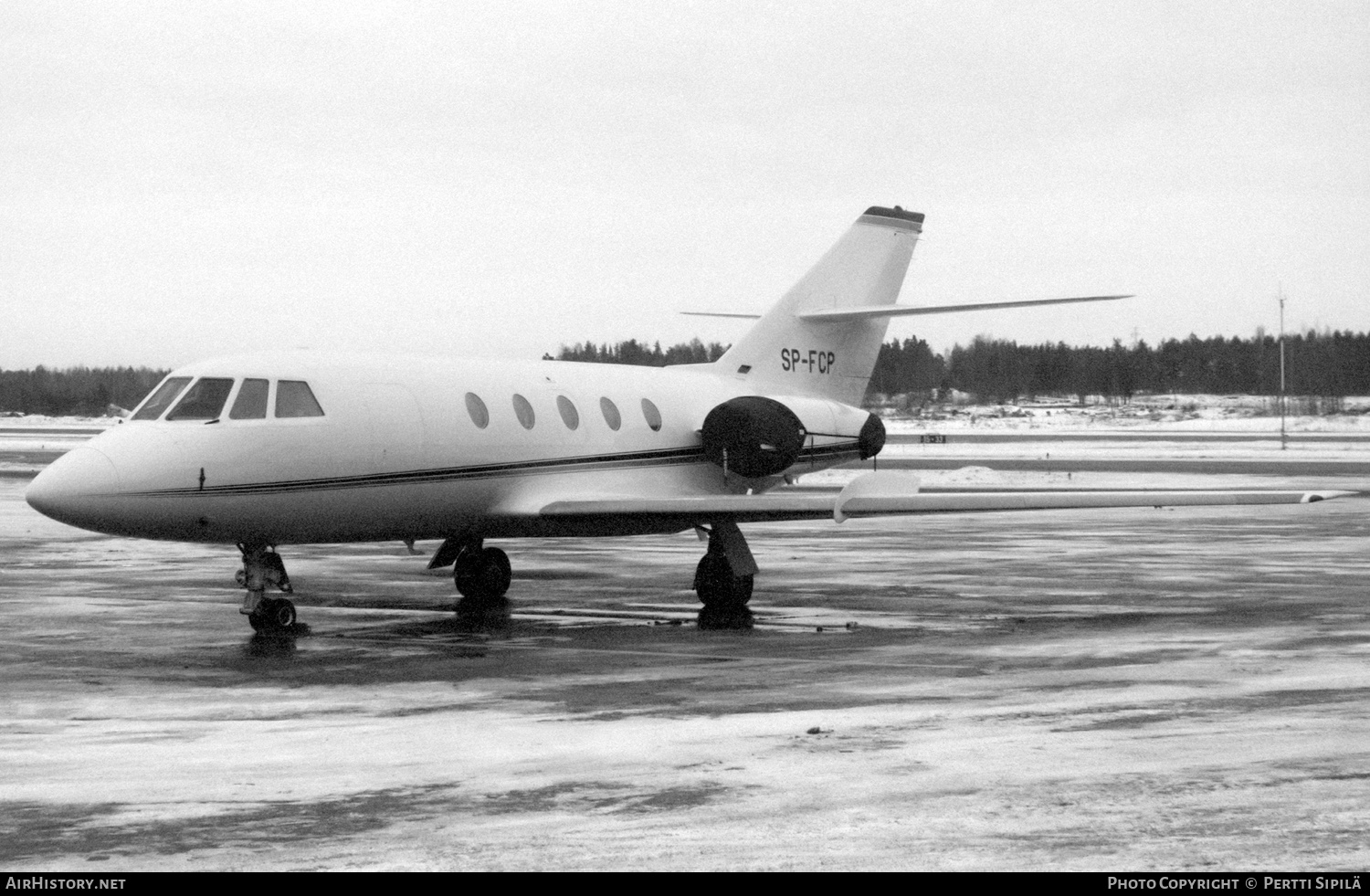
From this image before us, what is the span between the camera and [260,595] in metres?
15.8

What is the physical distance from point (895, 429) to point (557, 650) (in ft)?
283

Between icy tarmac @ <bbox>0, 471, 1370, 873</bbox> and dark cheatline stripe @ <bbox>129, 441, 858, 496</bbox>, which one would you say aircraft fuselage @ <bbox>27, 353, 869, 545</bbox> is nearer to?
dark cheatline stripe @ <bbox>129, 441, 858, 496</bbox>

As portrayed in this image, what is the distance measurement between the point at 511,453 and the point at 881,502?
3915mm

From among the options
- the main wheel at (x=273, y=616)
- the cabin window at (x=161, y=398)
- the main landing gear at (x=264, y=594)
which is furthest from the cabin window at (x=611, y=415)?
the cabin window at (x=161, y=398)

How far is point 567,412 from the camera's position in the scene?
62.8ft

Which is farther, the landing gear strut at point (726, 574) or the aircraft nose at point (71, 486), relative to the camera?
the landing gear strut at point (726, 574)

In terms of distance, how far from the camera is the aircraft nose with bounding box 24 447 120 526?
14.7m

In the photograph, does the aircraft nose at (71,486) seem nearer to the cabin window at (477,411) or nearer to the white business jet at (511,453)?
the white business jet at (511,453)

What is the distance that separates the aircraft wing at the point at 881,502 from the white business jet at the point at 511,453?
0.09ft

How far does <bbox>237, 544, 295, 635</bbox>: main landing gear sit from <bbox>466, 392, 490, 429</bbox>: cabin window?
2.69 metres

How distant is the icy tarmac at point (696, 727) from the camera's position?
290 inches

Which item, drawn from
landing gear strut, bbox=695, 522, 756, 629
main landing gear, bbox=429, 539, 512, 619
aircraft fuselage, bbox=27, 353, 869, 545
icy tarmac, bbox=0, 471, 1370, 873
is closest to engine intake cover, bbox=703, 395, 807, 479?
aircraft fuselage, bbox=27, 353, 869, 545

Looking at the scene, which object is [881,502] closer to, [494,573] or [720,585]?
[720,585]

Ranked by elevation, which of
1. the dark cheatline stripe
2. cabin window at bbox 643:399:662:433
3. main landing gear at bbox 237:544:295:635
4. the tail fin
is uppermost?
the tail fin
